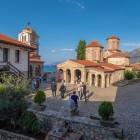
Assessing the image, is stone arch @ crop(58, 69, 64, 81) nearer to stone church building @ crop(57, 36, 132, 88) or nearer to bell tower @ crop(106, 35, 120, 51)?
stone church building @ crop(57, 36, 132, 88)

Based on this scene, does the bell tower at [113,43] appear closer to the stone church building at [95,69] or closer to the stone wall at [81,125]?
the stone church building at [95,69]

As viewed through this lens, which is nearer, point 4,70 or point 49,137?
point 49,137

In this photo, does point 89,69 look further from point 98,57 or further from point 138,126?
point 138,126

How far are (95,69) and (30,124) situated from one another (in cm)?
2067

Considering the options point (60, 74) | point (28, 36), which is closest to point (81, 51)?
point (60, 74)

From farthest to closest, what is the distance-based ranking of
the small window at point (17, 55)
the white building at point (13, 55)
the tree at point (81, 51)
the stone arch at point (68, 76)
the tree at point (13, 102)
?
1. the tree at point (81, 51)
2. the stone arch at point (68, 76)
3. the small window at point (17, 55)
4. the white building at point (13, 55)
5. the tree at point (13, 102)

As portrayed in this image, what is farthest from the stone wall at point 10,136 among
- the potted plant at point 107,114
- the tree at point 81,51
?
the tree at point 81,51

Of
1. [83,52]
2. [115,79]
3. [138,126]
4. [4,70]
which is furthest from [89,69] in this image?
[138,126]

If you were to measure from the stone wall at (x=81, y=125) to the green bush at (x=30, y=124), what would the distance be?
431 mm

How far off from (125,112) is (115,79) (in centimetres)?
2090

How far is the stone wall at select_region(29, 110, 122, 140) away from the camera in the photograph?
344 inches

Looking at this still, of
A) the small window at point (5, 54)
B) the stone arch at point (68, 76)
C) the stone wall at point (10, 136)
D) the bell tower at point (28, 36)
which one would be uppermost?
the bell tower at point (28, 36)

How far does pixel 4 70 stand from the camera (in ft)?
58.0

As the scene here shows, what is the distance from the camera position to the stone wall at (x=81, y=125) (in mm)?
8738
